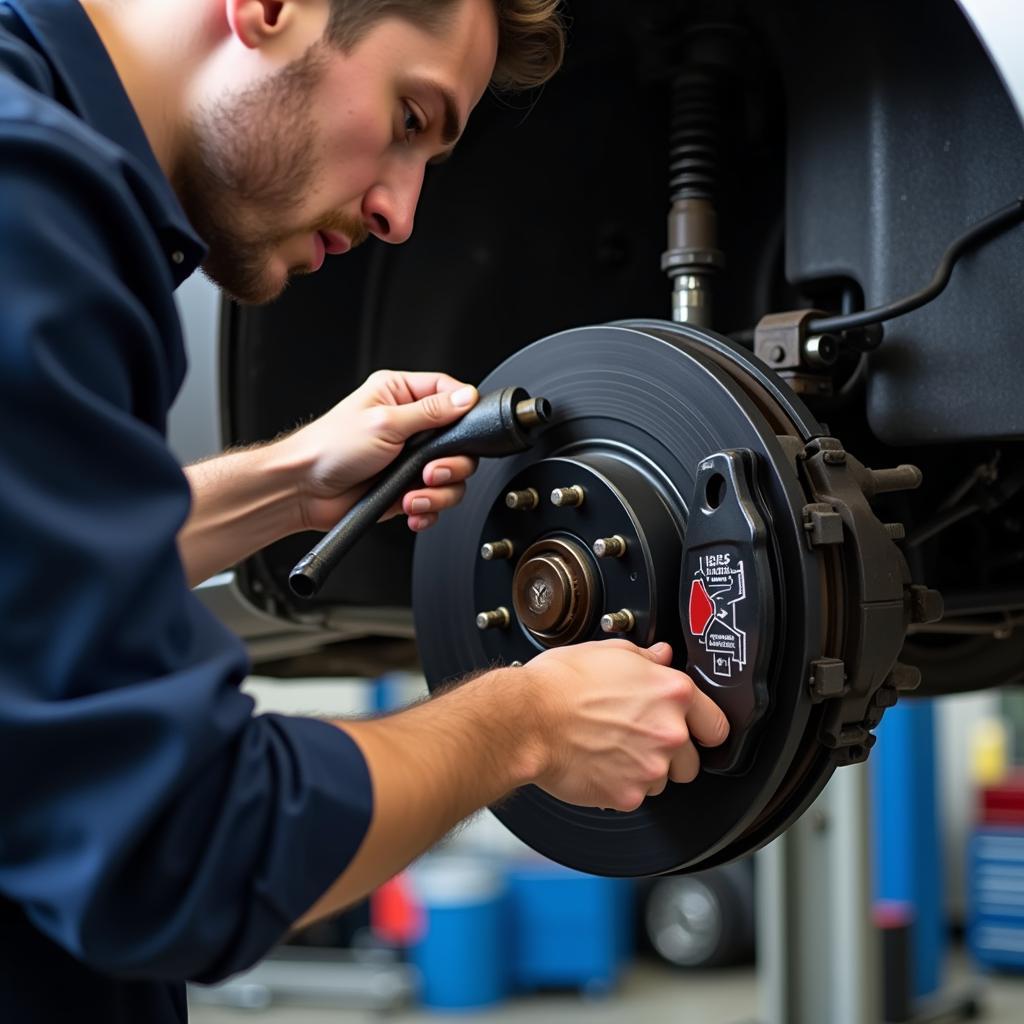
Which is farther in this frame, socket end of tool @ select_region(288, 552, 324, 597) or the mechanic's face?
socket end of tool @ select_region(288, 552, 324, 597)

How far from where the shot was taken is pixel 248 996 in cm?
371

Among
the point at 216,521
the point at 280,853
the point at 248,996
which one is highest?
the point at 216,521

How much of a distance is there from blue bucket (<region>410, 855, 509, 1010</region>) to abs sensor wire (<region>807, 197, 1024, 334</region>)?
10.3 ft

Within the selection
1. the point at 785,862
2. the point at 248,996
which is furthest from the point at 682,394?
the point at 248,996

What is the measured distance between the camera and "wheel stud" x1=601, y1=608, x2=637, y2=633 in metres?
0.75

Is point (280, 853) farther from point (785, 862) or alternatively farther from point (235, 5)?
point (785, 862)

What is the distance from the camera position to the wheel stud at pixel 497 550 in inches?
32.3

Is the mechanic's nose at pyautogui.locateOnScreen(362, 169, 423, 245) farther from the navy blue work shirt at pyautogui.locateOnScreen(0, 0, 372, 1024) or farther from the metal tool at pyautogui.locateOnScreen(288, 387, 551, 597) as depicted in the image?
the navy blue work shirt at pyautogui.locateOnScreen(0, 0, 372, 1024)

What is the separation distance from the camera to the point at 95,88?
63cm

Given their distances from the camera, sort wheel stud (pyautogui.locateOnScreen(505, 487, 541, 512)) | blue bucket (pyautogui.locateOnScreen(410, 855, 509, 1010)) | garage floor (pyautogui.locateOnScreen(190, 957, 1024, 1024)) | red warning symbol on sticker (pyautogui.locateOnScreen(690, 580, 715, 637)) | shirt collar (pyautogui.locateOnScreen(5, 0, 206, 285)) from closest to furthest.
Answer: shirt collar (pyautogui.locateOnScreen(5, 0, 206, 285)) < red warning symbol on sticker (pyautogui.locateOnScreen(690, 580, 715, 637)) < wheel stud (pyautogui.locateOnScreen(505, 487, 541, 512)) < garage floor (pyautogui.locateOnScreen(190, 957, 1024, 1024)) < blue bucket (pyautogui.locateOnScreen(410, 855, 509, 1010))

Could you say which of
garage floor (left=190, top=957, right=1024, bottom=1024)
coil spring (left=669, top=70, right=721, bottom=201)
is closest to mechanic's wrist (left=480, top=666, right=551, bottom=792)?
coil spring (left=669, top=70, right=721, bottom=201)

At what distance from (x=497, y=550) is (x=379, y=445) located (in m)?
0.13

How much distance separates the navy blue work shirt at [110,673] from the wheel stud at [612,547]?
263 mm

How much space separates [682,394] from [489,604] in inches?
7.7
